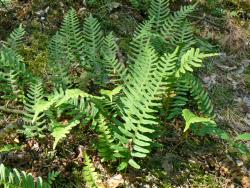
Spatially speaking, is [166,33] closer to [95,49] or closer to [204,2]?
[95,49]

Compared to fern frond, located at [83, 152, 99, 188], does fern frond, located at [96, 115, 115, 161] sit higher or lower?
higher

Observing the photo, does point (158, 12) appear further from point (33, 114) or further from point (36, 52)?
point (33, 114)

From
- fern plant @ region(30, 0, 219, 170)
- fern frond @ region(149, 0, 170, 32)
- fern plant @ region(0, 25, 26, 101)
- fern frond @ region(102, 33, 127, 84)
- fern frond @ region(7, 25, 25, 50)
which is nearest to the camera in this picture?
fern plant @ region(30, 0, 219, 170)

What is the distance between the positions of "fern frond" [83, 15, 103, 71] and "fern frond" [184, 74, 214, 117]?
1.01 m

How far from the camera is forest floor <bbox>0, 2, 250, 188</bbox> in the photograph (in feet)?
12.6

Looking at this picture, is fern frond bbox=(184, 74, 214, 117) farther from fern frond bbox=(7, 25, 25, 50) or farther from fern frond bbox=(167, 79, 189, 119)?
fern frond bbox=(7, 25, 25, 50)

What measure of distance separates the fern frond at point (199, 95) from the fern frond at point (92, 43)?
101 centimetres

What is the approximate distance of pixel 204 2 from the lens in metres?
6.27

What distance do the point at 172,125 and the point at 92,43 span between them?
128cm

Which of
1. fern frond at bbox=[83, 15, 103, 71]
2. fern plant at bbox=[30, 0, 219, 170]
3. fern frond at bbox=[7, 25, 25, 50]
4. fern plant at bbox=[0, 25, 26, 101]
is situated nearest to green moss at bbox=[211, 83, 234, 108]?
fern plant at bbox=[30, 0, 219, 170]

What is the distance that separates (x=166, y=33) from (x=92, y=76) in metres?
1.12

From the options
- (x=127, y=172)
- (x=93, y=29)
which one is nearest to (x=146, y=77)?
(x=127, y=172)

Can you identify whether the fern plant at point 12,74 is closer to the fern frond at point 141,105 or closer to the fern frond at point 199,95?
the fern frond at point 141,105

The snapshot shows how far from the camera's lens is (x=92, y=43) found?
4723mm
